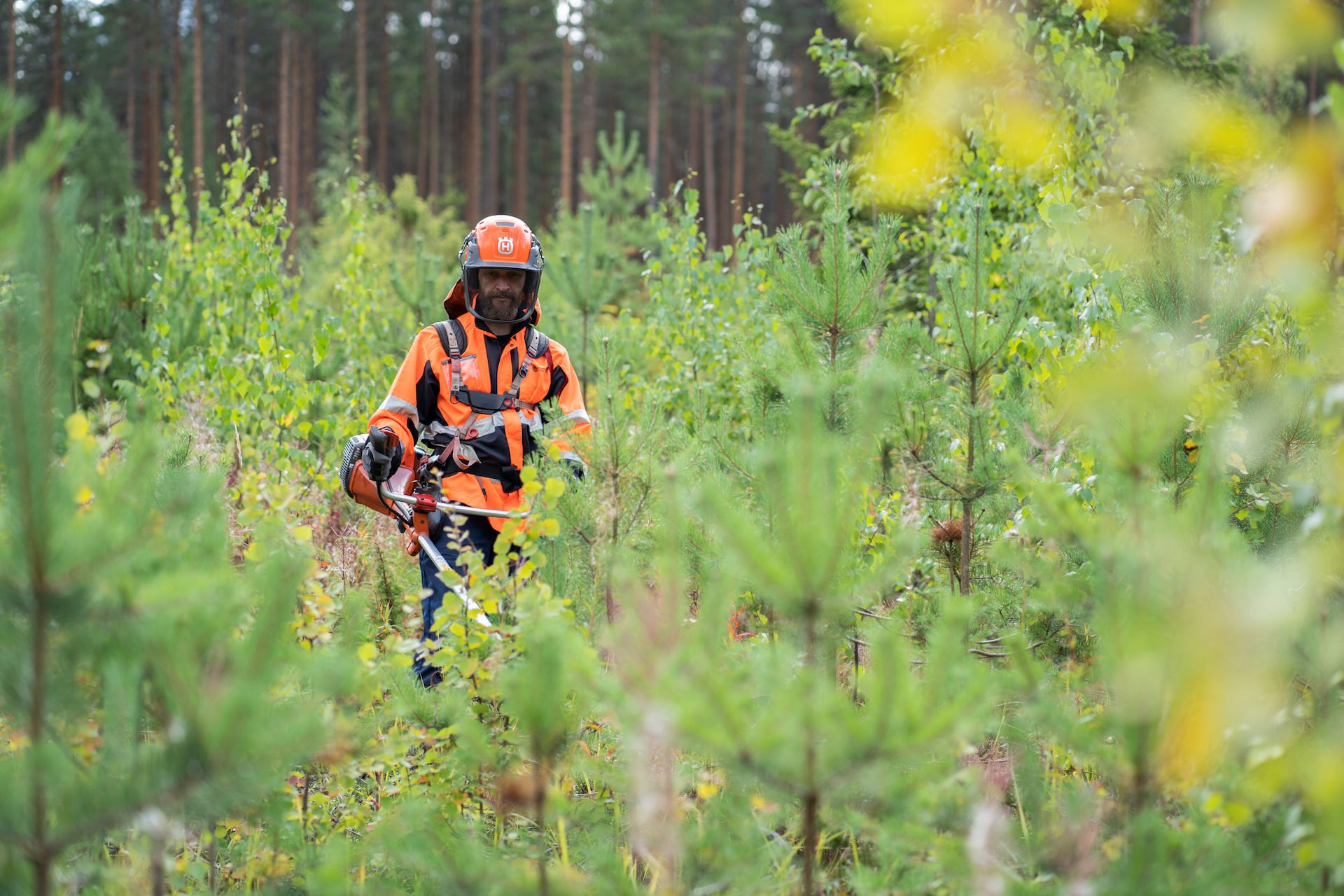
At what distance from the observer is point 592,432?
3418mm

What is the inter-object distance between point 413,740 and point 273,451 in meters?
3.09

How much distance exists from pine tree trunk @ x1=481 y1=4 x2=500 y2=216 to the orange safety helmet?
2891cm

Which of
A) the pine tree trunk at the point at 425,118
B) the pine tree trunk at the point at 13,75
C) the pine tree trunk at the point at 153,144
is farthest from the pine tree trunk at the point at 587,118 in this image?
the pine tree trunk at the point at 13,75

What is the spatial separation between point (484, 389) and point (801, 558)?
3.30 meters

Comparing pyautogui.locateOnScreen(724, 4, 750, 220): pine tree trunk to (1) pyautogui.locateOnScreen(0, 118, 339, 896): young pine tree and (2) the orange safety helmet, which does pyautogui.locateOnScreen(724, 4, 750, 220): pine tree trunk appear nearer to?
(2) the orange safety helmet

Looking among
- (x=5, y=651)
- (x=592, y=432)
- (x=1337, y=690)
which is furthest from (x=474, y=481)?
(x=1337, y=690)

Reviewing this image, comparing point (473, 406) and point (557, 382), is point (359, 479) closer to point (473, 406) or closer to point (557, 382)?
point (473, 406)

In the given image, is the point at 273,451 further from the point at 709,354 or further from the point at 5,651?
the point at 5,651

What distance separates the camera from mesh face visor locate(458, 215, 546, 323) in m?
4.82

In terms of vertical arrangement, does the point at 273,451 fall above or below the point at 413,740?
above

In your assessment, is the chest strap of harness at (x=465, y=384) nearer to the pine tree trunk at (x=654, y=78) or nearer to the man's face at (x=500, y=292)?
the man's face at (x=500, y=292)

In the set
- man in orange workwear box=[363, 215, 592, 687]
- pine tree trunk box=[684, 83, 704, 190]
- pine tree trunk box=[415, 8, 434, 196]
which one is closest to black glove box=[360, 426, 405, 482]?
man in orange workwear box=[363, 215, 592, 687]

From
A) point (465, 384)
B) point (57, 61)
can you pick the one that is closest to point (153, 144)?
point (57, 61)

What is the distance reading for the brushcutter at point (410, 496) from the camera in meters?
4.32
